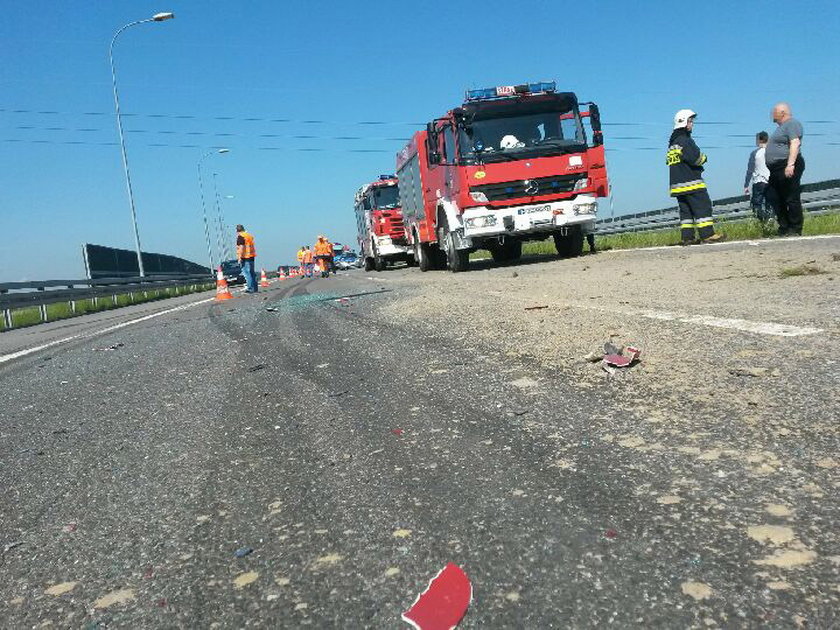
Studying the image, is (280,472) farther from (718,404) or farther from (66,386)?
(66,386)

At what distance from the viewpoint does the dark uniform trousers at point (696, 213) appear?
11.7 m

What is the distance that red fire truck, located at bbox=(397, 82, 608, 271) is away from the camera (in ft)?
40.5

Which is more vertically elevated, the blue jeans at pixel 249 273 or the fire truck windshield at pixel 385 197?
the fire truck windshield at pixel 385 197

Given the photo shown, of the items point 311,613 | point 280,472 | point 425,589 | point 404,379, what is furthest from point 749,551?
point 404,379

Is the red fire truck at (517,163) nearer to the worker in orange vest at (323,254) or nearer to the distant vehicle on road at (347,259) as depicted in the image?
the worker in orange vest at (323,254)

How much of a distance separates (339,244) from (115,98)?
31834 mm

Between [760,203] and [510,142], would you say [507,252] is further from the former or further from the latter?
[760,203]

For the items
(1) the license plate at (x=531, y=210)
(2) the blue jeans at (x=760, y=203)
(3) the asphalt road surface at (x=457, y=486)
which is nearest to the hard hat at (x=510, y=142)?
(1) the license plate at (x=531, y=210)

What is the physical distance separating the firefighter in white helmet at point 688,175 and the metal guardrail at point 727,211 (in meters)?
8.05

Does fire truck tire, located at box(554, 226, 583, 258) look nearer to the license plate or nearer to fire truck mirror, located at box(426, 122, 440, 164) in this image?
the license plate

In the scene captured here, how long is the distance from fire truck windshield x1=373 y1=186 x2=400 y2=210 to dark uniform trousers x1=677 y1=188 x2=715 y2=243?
14.9m

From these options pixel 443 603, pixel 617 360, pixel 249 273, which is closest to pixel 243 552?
pixel 443 603

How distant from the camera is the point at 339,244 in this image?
60.0 metres

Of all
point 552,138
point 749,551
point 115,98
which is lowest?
point 749,551
